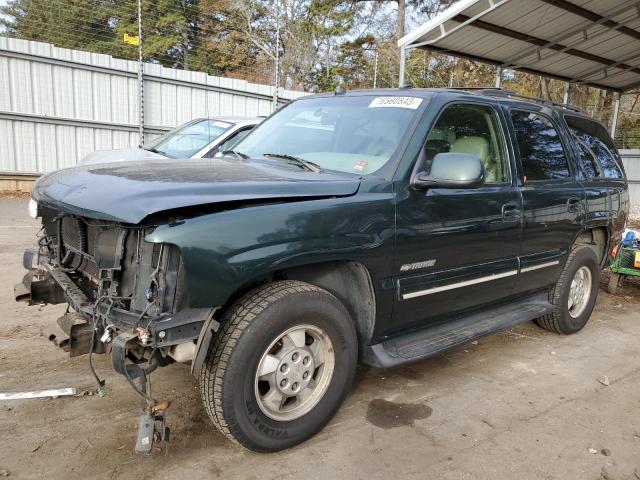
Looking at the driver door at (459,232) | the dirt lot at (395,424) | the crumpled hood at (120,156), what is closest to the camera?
the dirt lot at (395,424)

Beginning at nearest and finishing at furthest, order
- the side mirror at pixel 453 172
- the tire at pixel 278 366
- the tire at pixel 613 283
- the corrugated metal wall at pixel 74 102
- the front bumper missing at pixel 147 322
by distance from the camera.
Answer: the front bumper missing at pixel 147 322, the tire at pixel 278 366, the side mirror at pixel 453 172, the tire at pixel 613 283, the corrugated metal wall at pixel 74 102

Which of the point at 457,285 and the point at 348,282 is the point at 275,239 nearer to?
the point at 348,282

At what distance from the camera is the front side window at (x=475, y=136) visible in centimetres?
349

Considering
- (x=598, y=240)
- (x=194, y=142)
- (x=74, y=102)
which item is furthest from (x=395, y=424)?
(x=74, y=102)

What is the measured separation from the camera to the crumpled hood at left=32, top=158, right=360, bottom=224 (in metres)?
2.37

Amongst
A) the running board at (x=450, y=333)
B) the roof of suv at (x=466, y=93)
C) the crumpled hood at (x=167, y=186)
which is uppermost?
the roof of suv at (x=466, y=93)

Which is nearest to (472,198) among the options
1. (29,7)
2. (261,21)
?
(29,7)

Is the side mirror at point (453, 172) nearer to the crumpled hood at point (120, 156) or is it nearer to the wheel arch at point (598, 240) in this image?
the wheel arch at point (598, 240)

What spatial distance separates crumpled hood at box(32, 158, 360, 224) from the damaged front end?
0.14 metres

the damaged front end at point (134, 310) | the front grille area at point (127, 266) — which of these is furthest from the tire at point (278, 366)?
the front grille area at point (127, 266)

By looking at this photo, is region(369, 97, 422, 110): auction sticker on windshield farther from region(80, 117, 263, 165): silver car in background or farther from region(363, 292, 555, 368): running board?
region(80, 117, 263, 165): silver car in background

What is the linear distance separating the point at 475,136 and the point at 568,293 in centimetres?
194

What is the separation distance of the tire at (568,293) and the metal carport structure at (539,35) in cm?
470

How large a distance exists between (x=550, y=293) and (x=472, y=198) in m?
1.78
